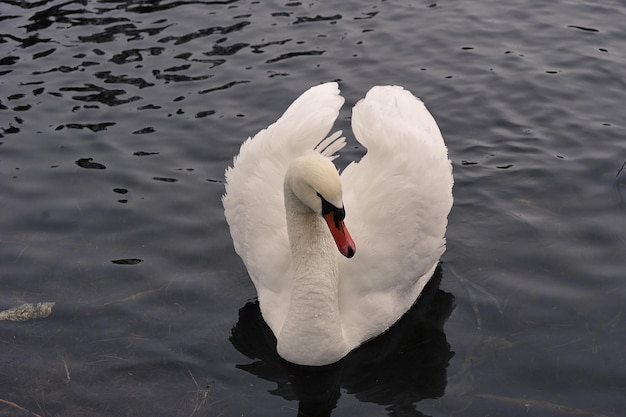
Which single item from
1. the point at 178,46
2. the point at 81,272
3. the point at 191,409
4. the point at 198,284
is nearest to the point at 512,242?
the point at 198,284

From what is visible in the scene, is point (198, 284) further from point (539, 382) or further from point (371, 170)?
point (539, 382)

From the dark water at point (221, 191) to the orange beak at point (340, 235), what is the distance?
3.94 ft

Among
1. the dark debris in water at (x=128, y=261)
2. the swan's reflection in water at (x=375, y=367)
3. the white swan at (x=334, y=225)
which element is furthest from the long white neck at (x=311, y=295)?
the dark debris in water at (x=128, y=261)

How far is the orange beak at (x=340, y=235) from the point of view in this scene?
22.1 feet

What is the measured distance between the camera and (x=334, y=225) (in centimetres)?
677

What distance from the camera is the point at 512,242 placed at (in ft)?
28.8

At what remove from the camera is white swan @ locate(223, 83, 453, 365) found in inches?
281

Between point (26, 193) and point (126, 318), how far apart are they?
2667 mm

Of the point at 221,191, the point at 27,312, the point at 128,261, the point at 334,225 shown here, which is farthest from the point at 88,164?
the point at 334,225

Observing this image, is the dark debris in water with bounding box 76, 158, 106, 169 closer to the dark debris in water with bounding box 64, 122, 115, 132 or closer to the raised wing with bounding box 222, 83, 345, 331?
the dark debris in water with bounding box 64, 122, 115, 132

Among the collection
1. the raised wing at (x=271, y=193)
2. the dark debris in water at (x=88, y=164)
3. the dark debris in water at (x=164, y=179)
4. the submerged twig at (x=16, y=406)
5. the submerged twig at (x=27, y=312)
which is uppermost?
the raised wing at (x=271, y=193)

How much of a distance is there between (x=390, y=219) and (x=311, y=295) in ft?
3.10

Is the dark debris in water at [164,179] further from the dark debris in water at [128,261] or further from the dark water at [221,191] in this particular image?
the dark debris in water at [128,261]

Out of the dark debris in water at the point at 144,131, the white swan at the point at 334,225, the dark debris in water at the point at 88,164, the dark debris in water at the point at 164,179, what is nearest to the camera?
the white swan at the point at 334,225
